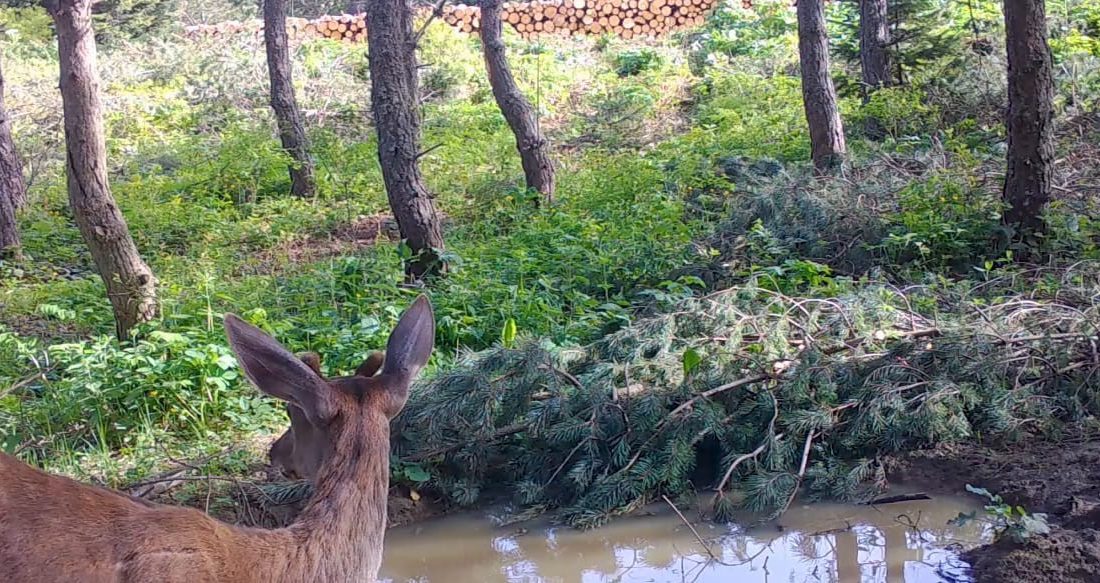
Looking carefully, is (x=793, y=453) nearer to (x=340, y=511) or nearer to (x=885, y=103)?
(x=340, y=511)

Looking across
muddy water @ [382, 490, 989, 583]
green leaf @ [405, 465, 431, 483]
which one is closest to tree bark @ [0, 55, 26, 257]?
green leaf @ [405, 465, 431, 483]

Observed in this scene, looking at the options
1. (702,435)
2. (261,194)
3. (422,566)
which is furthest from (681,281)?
(261,194)

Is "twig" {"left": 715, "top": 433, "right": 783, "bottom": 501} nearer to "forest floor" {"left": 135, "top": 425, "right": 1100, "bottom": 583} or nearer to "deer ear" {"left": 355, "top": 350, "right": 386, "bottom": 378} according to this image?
"forest floor" {"left": 135, "top": 425, "right": 1100, "bottom": 583}

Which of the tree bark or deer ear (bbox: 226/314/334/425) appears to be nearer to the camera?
deer ear (bbox: 226/314/334/425)

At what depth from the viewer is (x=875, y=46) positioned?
15.2 metres

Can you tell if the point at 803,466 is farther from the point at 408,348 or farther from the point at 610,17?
the point at 610,17

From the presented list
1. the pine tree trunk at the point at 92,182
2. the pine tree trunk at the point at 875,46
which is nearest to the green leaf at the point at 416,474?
the pine tree trunk at the point at 92,182

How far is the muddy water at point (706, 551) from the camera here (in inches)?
211

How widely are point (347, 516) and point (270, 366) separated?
526mm

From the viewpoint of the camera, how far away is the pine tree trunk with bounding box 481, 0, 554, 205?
13859mm

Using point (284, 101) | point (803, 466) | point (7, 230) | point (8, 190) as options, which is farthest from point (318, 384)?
point (284, 101)

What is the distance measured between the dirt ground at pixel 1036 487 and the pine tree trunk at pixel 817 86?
6624 millimetres

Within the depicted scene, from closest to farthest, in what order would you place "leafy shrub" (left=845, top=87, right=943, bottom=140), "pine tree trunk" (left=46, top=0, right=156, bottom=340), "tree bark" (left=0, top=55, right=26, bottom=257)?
"pine tree trunk" (left=46, top=0, right=156, bottom=340), "tree bark" (left=0, top=55, right=26, bottom=257), "leafy shrub" (left=845, top=87, right=943, bottom=140)

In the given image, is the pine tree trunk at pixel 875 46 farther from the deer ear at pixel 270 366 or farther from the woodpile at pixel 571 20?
the deer ear at pixel 270 366
